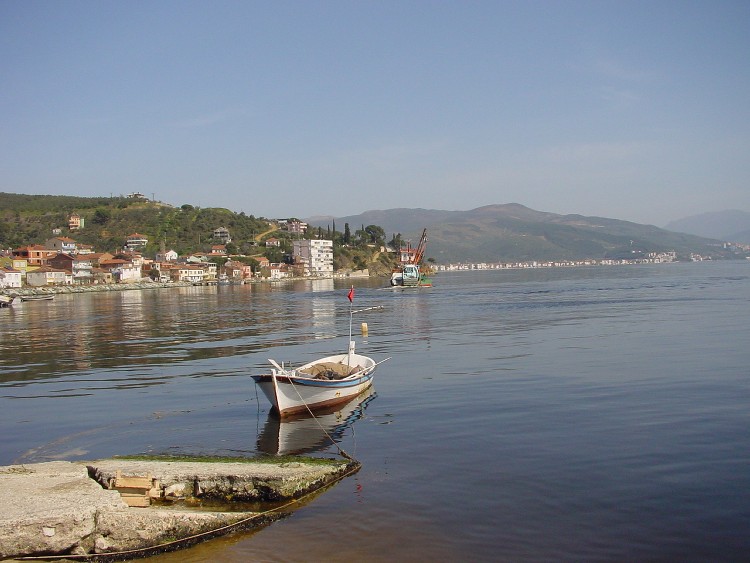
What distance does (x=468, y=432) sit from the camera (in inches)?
590

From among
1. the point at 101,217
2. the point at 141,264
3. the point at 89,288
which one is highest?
the point at 101,217

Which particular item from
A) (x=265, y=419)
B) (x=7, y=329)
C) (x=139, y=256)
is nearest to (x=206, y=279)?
(x=139, y=256)

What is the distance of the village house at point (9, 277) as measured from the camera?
10150 centimetres

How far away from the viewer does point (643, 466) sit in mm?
12305

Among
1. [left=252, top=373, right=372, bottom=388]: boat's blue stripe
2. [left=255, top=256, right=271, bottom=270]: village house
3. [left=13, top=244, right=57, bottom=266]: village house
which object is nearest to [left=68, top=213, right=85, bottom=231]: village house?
[left=13, top=244, right=57, bottom=266]: village house

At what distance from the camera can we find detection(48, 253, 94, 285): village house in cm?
11962

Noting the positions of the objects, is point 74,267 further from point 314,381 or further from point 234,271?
point 314,381

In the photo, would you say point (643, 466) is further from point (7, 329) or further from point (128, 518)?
point (7, 329)

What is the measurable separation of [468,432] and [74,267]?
12008 cm

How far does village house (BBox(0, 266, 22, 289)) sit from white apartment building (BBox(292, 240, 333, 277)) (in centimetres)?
7396

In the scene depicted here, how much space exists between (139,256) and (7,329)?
9451 centimetres

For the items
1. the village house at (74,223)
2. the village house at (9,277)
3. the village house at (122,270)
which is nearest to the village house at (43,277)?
the village house at (9,277)

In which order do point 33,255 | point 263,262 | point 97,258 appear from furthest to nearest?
point 263,262 < point 97,258 < point 33,255

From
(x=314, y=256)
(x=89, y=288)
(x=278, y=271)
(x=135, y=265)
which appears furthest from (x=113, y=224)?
(x=89, y=288)
